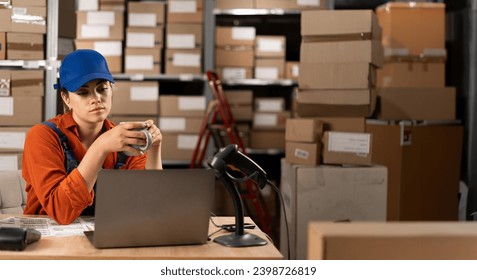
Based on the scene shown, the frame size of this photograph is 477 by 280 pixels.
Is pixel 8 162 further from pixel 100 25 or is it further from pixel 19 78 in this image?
pixel 100 25

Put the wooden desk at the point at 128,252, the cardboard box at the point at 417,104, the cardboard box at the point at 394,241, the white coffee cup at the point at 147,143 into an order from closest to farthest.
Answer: the cardboard box at the point at 394,241, the wooden desk at the point at 128,252, the white coffee cup at the point at 147,143, the cardboard box at the point at 417,104

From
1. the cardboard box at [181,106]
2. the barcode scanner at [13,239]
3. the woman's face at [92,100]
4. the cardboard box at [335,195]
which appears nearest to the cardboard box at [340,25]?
the cardboard box at [335,195]

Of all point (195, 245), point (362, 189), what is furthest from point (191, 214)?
point (362, 189)

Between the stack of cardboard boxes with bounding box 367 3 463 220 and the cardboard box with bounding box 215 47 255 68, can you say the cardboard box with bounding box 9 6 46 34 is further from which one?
the stack of cardboard boxes with bounding box 367 3 463 220

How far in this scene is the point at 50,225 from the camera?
159 centimetres

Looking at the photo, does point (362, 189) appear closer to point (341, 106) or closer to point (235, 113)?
point (341, 106)

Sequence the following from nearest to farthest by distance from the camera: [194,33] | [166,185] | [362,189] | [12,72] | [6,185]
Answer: [166,185] < [6,185] < [362,189] < [12,72] < [194,33]

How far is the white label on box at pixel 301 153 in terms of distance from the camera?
3123 mm

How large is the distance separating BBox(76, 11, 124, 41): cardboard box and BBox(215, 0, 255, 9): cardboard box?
0.66 metres

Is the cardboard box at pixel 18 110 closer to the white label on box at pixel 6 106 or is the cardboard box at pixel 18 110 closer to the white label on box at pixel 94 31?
the white label on box at pixel 6 106

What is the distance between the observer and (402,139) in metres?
3.64

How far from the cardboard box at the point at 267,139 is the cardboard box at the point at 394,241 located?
364 cm

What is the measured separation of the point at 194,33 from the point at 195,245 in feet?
9.73
